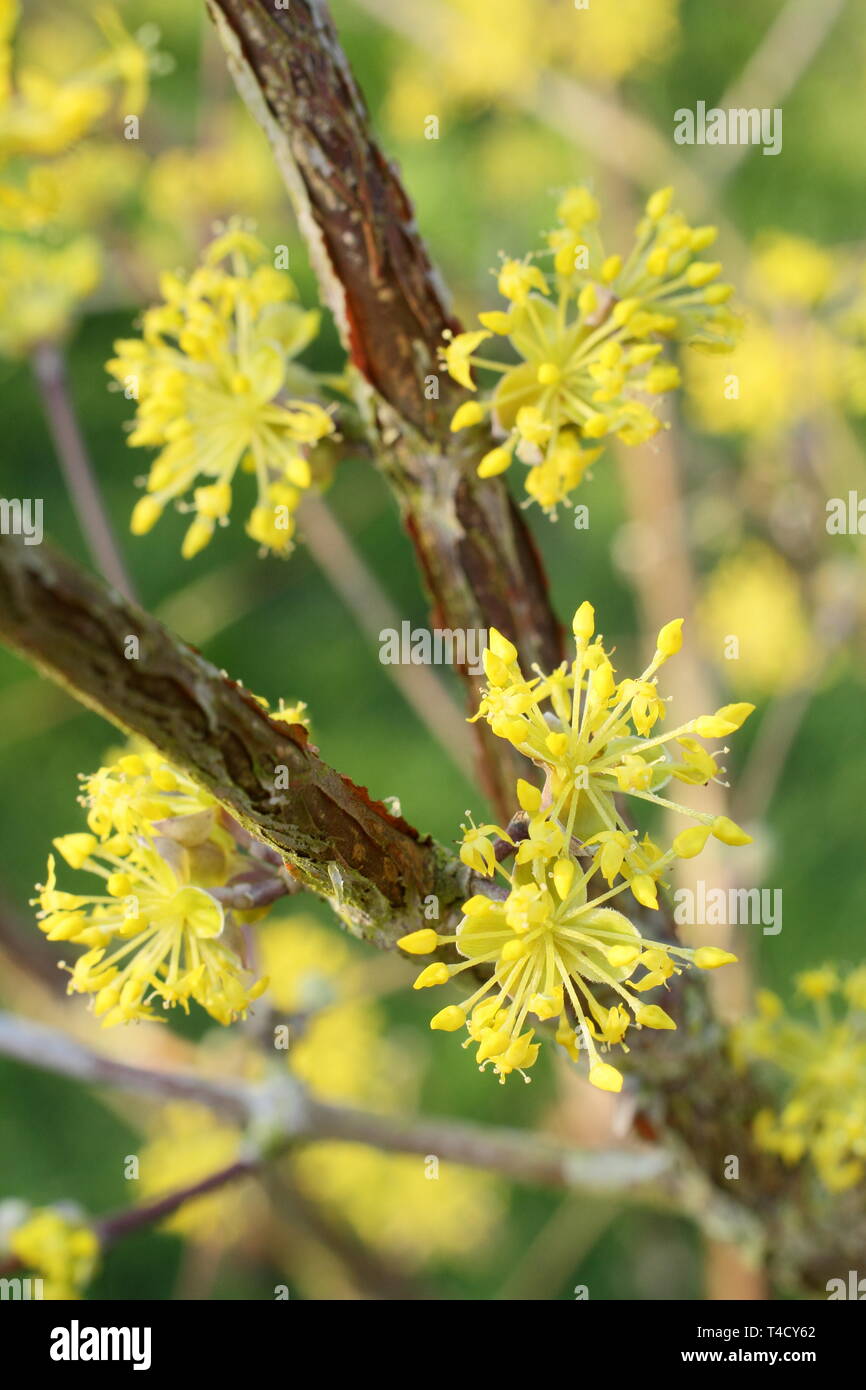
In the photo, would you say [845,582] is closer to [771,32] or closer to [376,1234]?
[376,1234]

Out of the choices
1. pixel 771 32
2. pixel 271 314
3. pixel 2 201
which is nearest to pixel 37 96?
pixel 2 201

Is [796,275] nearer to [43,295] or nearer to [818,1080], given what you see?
[43,295]

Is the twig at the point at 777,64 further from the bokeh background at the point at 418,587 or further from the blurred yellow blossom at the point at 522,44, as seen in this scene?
the blurred yellow blossom at the point at 522,44

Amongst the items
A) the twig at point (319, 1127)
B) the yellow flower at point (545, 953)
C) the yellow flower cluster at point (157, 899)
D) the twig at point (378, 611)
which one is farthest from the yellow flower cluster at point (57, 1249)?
the twig at point (378, 611)

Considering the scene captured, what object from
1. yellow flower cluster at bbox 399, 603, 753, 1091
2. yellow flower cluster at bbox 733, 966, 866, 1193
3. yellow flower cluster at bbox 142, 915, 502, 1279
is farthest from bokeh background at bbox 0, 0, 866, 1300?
yellow flower cluster at bbox 399, 603, 753, 1091

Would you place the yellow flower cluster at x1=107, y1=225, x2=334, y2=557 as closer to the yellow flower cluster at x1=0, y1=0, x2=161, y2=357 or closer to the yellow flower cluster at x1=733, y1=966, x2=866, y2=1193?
the yellow flower cluster at x1=0, y1=0, x2=161, y2=357
